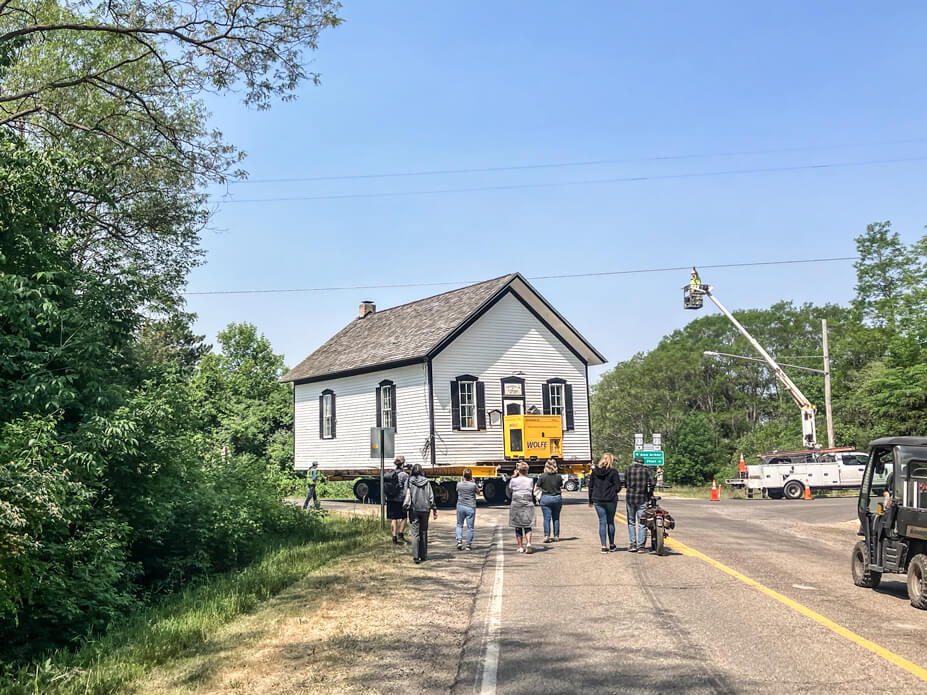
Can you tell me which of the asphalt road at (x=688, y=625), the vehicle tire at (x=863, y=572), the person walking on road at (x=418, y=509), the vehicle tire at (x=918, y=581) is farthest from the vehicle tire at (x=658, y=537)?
the vehicle tire at (x=918, y=581)

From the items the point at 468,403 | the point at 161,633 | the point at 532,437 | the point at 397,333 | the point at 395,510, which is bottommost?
the point at 161,633

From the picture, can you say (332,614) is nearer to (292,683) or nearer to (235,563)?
(292,683)

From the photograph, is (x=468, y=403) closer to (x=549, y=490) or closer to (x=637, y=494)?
(x=549, y=490)

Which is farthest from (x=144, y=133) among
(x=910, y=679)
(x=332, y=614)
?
(x=910, y=679)

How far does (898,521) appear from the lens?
1055 cm

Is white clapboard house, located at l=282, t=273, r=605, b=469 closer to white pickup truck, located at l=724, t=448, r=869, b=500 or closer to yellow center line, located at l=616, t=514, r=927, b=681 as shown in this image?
white pickup truck, located at l=724, t=448, r=869, b=500

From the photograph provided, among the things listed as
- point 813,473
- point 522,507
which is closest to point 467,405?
point 813,473

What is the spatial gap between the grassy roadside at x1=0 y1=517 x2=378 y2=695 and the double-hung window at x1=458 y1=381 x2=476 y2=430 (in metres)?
15.5

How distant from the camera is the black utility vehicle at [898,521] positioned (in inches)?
395

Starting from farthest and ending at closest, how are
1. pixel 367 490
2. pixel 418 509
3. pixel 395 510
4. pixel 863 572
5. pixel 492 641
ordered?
pixel 367 490 < pixel 395 510 < pixel 418 509 < pixel 863 572 < pixel 492 641

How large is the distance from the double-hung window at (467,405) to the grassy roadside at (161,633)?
1545 centimetres

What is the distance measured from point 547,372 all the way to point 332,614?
2518 centimetres

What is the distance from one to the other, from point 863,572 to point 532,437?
2007 centimetres

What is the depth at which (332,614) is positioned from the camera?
388 inches
